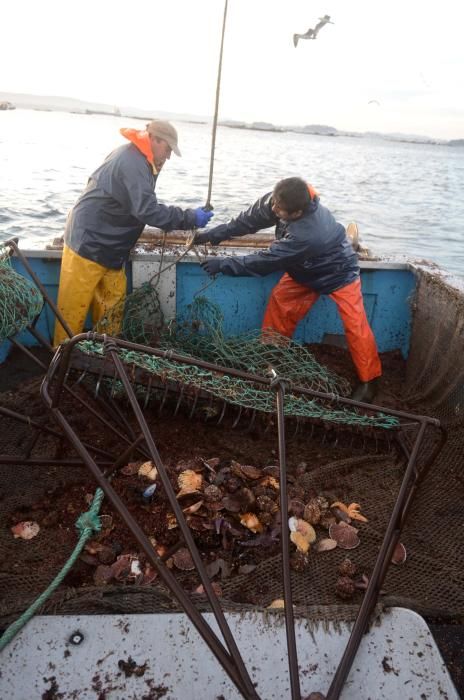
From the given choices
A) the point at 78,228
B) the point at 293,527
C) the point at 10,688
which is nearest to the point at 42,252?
the point at 78,228

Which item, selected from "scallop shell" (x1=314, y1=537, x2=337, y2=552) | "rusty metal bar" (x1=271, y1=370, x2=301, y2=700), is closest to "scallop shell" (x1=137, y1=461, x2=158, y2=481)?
"scallop shell" (x1=314, y1=537, x2=337, y2=552)

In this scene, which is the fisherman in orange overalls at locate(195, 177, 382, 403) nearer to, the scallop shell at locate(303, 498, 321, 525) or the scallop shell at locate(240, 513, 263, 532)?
the scallop shell at locate(303, 498, 321, 525)

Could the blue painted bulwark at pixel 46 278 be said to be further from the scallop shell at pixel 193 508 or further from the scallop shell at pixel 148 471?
the scallop shell at pixel 193 508

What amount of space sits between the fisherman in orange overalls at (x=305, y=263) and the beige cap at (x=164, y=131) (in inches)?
34.1

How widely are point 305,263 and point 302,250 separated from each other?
0.19 metres

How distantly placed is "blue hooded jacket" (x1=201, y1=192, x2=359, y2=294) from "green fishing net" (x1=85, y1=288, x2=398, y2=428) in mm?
610

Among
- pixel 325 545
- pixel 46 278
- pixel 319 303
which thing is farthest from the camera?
pixel 319 303

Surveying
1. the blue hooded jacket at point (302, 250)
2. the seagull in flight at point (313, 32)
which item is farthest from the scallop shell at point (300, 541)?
the seagull in flight at point (313, 32)

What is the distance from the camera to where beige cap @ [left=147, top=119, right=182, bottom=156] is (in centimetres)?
472

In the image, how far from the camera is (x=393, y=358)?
5.71m

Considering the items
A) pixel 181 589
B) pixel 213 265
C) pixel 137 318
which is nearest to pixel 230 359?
pixel 213 265

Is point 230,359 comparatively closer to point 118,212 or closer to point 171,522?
point 171,522

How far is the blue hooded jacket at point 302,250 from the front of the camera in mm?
4746

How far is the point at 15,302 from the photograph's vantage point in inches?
145
